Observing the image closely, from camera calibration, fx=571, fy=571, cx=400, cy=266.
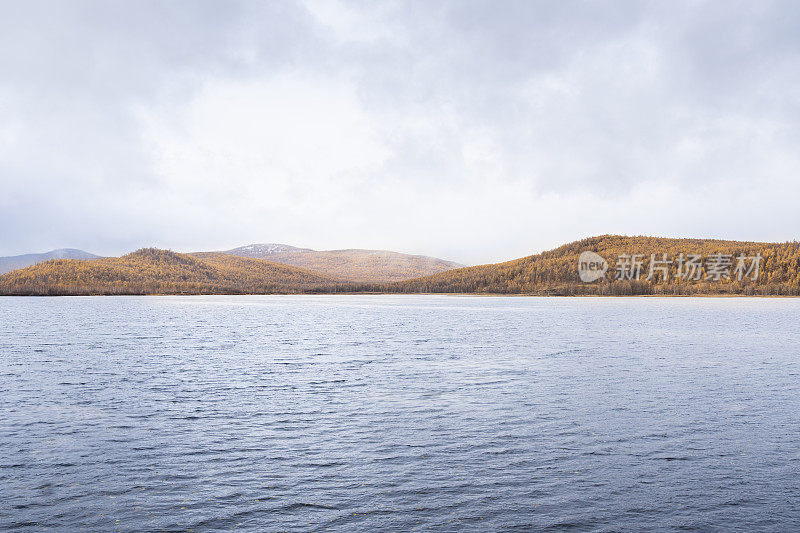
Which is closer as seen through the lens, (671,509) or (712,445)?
(671,509)

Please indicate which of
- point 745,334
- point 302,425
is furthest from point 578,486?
point 745,334

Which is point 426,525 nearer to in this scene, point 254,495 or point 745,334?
point 254,495

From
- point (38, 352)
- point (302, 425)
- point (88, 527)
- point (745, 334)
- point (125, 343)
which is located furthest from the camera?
point (745, 334)

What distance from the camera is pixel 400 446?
21.6 m

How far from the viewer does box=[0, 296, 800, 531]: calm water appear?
1529 centimetres

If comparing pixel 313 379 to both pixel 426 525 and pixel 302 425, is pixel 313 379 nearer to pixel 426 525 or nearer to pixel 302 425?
pixel 302 425

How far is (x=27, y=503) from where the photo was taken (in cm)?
1580

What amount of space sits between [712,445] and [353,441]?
13.7 metres

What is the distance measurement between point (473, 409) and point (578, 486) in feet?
37.0

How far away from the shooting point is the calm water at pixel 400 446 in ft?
50.2

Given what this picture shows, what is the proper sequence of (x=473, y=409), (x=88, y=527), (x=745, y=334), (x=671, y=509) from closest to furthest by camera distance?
1. (x=88, y=527)
2. (x=671, y=509)
3. (x=473, y=409)
4. (x=745, y=334)

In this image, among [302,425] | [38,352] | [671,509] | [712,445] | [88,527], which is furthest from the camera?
[38,352]

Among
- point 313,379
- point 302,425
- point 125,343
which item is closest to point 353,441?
point 302,425

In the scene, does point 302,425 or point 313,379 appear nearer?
point 302,425
